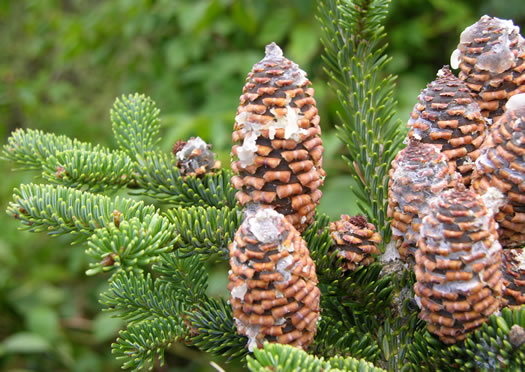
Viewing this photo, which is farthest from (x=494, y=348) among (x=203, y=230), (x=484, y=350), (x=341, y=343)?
(x=203, y=230)

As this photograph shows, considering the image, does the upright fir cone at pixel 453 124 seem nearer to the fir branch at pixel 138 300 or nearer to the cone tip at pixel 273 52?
the cone tip at pixel 273 52

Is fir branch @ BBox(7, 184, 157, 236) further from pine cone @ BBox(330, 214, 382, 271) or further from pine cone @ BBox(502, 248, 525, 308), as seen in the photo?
pine cone @ BBox(502, 248, 525, 308)

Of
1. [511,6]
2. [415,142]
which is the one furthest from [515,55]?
[511,6]

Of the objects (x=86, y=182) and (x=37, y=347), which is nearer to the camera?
(x=86, y=182)

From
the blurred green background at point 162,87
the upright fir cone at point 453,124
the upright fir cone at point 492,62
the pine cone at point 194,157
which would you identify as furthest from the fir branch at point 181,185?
the blurred green background at point 162,87

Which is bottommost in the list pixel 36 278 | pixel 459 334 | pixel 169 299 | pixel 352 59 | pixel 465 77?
pixel 459 334

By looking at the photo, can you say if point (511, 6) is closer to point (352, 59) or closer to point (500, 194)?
point (352, 59)

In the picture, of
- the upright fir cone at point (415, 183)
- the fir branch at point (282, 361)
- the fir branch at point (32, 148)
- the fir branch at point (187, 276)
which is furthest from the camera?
the fir branch at point (32, 148)
